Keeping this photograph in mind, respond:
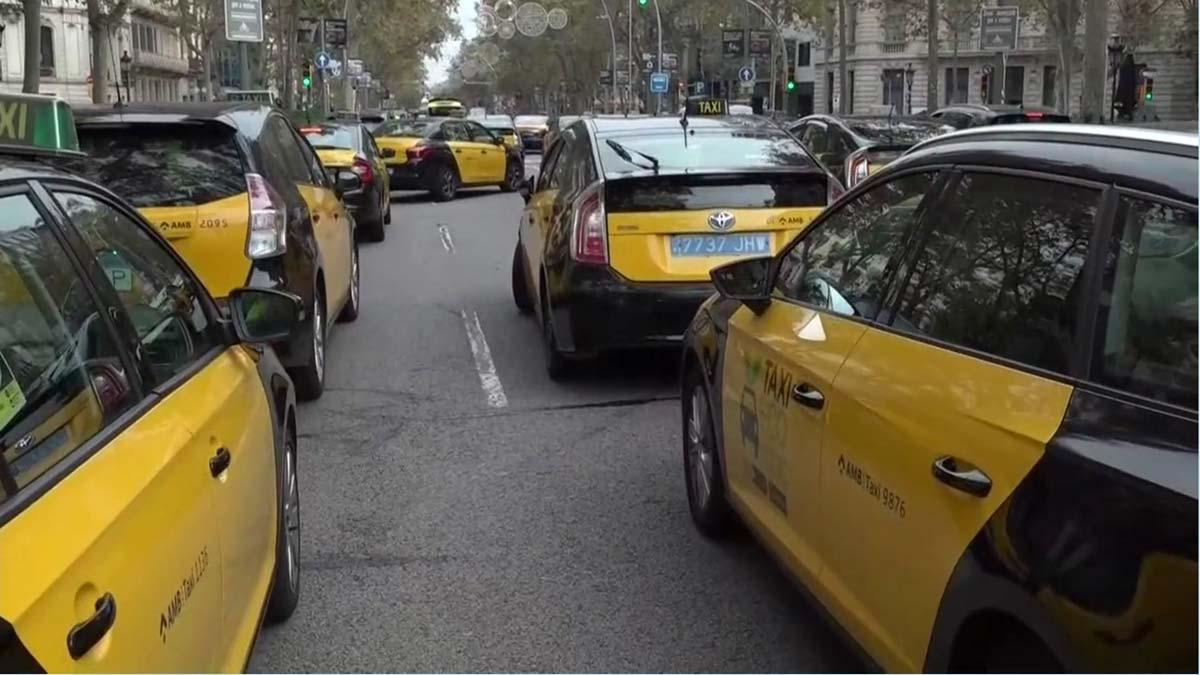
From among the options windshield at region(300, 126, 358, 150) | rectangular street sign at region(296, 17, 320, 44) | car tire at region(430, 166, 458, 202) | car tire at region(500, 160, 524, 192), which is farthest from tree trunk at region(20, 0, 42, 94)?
rectangular street sign at region(296, 17, 320, 44)

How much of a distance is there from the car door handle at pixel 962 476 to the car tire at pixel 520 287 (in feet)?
25.0

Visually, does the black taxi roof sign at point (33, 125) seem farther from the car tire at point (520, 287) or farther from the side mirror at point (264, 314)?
the car tire at point (520, 287)

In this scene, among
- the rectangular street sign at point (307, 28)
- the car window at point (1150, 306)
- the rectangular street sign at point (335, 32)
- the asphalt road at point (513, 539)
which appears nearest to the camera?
the car window at point (1150, 306)

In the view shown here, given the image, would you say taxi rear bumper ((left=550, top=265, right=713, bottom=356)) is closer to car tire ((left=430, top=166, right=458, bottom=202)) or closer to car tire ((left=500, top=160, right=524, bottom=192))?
car tire ((left=430, top=166, right=458, bottom=202))

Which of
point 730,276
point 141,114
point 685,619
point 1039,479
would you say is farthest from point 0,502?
point 141,114

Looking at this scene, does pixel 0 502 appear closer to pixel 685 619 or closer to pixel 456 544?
pixel 685 619

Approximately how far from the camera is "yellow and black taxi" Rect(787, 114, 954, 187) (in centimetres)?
1482

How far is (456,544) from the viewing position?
524 centimetres

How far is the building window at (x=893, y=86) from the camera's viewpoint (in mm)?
75938

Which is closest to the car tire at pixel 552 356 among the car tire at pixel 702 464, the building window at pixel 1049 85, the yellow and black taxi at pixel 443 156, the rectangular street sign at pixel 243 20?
the car tire at pixel 702 464

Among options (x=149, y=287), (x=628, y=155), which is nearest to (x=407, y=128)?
(x=628, y=155)

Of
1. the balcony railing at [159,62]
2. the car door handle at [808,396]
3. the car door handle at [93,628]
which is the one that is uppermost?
the balcony railing at [159,62]

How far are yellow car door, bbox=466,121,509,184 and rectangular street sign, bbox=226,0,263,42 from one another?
4.31 metres

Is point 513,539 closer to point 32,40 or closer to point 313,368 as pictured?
point 313,368
